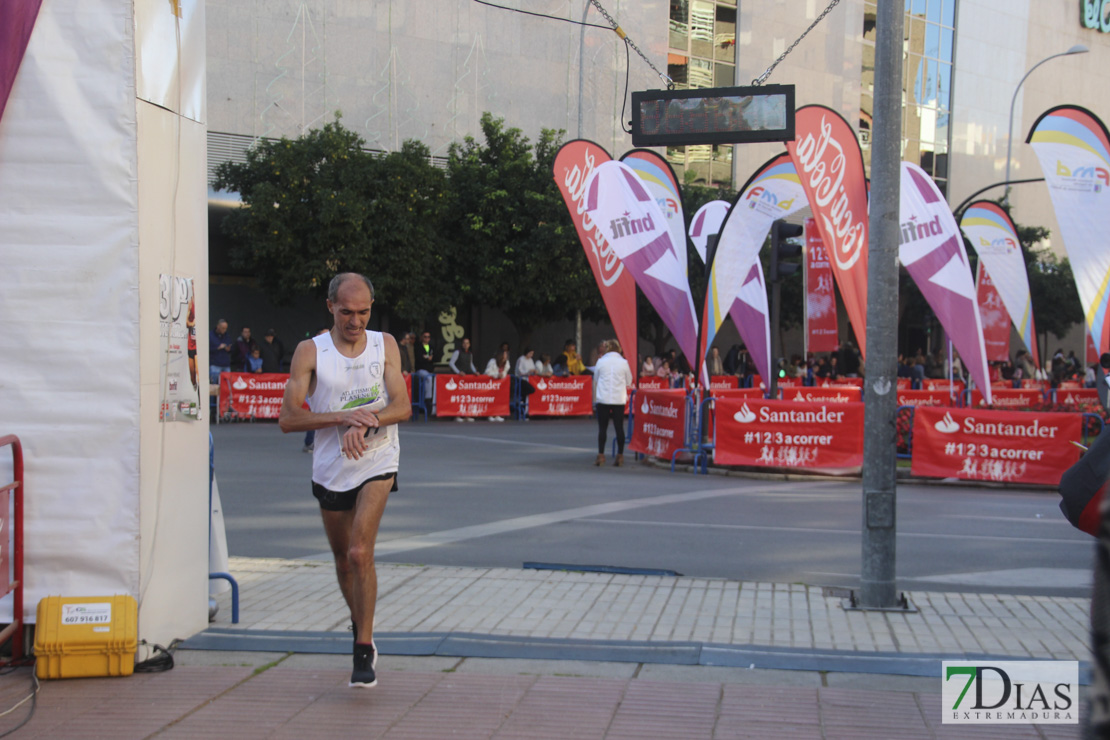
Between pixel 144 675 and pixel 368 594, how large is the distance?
1.19 metres

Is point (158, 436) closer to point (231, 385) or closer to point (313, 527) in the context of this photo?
point (313, 527)

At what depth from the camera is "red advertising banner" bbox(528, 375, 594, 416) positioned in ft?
78.7

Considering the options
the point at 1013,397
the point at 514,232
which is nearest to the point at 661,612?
the point at 1013,397

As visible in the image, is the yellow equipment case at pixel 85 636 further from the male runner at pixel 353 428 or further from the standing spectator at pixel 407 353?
the standing spectator at pixel 407 353

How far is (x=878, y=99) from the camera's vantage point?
6496 millimetres

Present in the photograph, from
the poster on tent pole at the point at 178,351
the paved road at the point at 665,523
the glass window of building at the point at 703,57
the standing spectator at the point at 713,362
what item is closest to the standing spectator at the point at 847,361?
the standing spectator at the point at 713,362

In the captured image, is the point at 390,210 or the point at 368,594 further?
the point at 390,210

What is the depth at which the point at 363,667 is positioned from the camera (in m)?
4.68

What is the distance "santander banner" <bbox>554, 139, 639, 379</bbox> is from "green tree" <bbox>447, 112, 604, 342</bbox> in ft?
41.0

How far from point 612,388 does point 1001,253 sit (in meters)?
Answer: 9.68

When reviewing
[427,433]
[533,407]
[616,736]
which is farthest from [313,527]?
[533,407]

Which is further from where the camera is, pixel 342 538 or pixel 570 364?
pixel 570 364

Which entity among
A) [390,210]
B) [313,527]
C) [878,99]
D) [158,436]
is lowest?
[313,527]

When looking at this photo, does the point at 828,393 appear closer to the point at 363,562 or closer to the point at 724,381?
the point at 724,381
